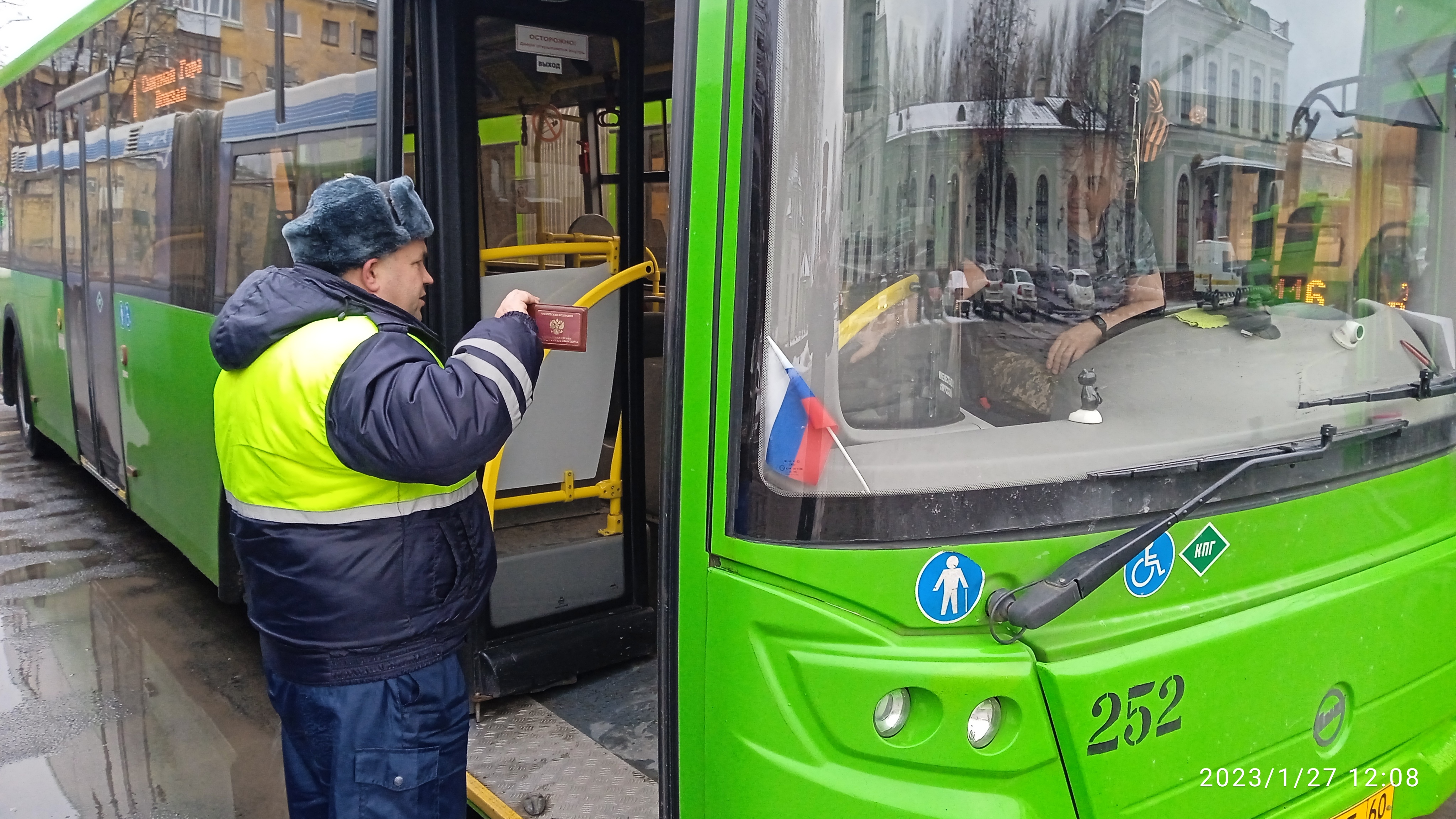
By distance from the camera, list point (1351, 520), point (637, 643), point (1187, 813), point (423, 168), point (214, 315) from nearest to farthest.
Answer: point (1187, 813) < point (1351, 520) < point (423, 168) < point (637, 643) < point (214, 315)

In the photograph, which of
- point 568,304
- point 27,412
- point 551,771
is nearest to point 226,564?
point 568,304

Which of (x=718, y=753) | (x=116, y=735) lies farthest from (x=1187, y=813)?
(x=116, y=735)

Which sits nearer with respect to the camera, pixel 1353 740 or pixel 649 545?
pixel 1353 740

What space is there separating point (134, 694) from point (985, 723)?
3.95 meters

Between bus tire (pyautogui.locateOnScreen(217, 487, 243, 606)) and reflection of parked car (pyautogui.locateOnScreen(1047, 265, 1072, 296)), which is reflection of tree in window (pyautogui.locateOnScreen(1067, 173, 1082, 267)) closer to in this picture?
reflection of parked car (pyautogui.locateOnScreen(1047, 265, 1072, 296))

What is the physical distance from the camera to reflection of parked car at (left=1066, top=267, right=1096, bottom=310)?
6.92ft

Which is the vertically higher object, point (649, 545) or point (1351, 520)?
point (1351, 520)

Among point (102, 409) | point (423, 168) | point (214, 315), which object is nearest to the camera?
point (423, 168)

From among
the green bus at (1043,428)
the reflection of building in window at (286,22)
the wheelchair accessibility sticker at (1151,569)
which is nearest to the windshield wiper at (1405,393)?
the green bus at (1043,428)

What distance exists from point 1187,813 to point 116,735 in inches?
151

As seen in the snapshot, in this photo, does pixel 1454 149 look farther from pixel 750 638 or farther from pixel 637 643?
pixel 637 643

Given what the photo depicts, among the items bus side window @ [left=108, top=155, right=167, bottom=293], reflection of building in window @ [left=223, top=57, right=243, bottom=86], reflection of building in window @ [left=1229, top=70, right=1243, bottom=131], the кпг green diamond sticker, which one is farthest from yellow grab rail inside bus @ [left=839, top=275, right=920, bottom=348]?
bus side window @ [left=108, top=155, right=167, bottom=293]

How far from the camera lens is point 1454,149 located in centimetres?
275

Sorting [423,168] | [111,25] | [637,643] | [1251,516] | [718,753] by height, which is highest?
[111,25]
